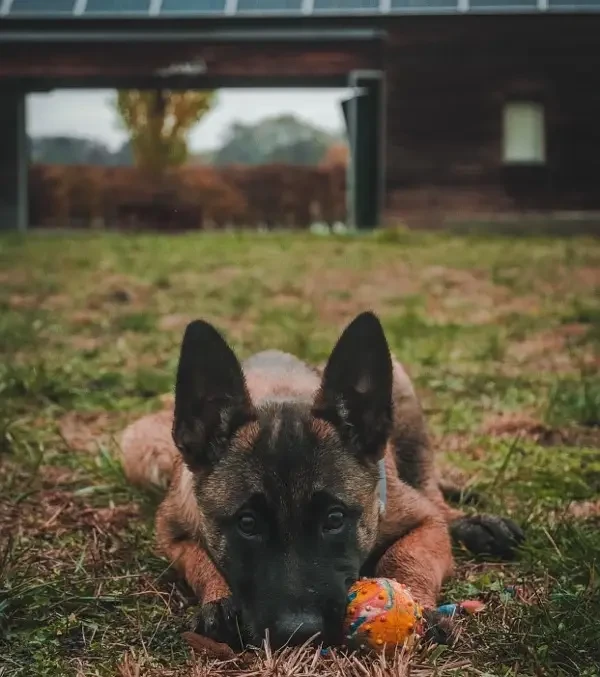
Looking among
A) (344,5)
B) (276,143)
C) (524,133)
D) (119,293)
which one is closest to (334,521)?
(119,293)

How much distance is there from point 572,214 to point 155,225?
9192mm

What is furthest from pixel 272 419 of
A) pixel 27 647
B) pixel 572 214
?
pixel 572 214

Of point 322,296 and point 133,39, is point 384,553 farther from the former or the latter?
point 133,39

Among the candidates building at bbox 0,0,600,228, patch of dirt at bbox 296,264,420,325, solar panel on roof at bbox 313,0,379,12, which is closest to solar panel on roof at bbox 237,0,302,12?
building at bbox 0,0,600,228

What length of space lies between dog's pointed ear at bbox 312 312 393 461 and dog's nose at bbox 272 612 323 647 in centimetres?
72

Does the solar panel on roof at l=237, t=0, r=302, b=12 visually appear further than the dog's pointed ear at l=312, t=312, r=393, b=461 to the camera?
Yes

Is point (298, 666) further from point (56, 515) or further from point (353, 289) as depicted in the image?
point (353, 289)

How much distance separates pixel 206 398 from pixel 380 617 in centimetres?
95

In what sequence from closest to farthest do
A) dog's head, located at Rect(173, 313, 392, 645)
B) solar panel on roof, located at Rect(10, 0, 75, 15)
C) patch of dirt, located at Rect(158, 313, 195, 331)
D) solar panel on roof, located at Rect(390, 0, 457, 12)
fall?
1. dog's head, located at Rect(173, 313, 392, 645)
2. patch of dirt, located at Rect(158, 313, 195, 331)
3. solar panel on roof, located at Rect(10, 0, 75, 15)
4. solar panel on roof, located at Rect(390, 0, 457, 12)

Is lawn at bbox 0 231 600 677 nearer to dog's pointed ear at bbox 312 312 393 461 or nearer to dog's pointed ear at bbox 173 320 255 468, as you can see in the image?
dog's pointed ear at bbox 173 320 255 468

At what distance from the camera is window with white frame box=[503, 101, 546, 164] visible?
20797mm

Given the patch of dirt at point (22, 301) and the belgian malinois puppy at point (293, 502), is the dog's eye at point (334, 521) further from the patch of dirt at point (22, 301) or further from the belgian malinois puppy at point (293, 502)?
the patch of dirt at point (22, 301)

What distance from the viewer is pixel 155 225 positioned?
24.2m

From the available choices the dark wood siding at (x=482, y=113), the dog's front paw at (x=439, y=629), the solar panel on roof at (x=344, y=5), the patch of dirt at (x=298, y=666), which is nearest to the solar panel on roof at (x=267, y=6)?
the solar panel on roof at (x=344, y=5)
